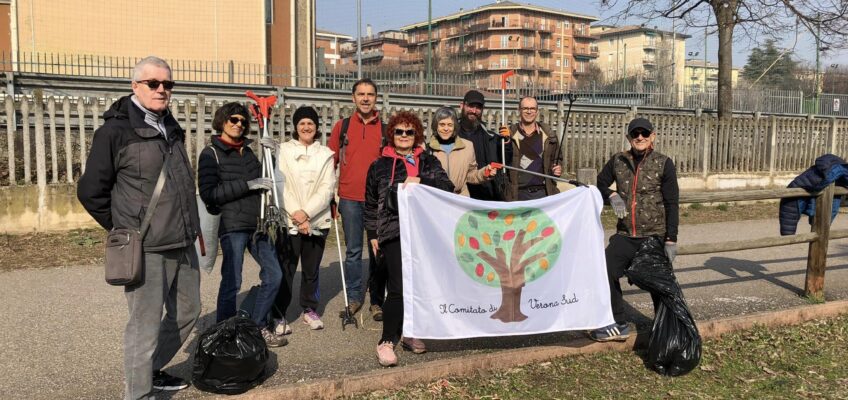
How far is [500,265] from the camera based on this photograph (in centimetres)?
504

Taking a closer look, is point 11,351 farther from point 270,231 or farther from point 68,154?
point 68,154

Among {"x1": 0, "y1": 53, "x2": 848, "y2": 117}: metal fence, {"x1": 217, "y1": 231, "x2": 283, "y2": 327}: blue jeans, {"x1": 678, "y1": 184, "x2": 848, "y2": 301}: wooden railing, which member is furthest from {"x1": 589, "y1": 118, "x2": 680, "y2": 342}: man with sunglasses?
{"x1": 0, "y1": 53, "x2": 848, "y2": 117}: metal fence

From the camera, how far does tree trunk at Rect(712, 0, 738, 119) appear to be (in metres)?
17.4

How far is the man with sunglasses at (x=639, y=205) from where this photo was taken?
5406 millimetres

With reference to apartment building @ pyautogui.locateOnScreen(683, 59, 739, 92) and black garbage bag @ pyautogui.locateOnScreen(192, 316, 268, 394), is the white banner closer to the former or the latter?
black garbage bag @ pyautogui.locateOnScreen(192, 316, 268, 394)

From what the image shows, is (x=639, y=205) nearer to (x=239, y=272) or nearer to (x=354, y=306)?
(x=354, y=306)

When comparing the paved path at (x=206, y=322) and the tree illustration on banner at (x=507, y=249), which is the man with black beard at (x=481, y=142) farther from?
the paved path at (x=206, y=322)

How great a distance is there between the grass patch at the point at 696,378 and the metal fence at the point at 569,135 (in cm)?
391

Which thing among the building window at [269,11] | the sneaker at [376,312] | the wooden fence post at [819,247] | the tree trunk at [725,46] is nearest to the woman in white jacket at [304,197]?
the sneaker at [376,312]

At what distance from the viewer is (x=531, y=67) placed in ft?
355

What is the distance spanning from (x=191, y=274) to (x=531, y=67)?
354ft

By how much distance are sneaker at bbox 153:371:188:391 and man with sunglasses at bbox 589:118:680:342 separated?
3.04 meters

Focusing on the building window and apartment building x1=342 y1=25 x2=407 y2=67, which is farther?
apartment building x1=342 y1=25 x2=407 y2=67

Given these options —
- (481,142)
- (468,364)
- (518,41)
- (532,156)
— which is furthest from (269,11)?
(518,41)
